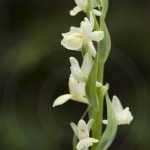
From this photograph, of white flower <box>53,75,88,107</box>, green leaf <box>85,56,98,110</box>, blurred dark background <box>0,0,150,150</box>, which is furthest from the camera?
blurred dark background <box>0,0,150,150</box>

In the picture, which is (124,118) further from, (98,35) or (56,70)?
(56,70)

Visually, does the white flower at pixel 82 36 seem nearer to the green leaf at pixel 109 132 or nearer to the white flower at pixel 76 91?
the white flower at pixel 76 91

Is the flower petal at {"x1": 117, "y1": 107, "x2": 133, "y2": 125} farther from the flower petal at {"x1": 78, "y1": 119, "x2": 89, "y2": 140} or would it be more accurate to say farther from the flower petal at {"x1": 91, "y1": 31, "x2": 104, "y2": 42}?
the flower petal at {"x1": 91, "y1": 31, "x2": 104, "y2": 42}

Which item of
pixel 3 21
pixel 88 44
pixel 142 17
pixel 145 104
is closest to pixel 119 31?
pixel 142 17

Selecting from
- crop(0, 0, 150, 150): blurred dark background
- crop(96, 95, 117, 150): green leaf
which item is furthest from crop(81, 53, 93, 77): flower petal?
crop(0, 0, 150, 150): blurred dark background

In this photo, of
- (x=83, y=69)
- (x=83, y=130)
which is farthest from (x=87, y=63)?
(x=83, y=130)
